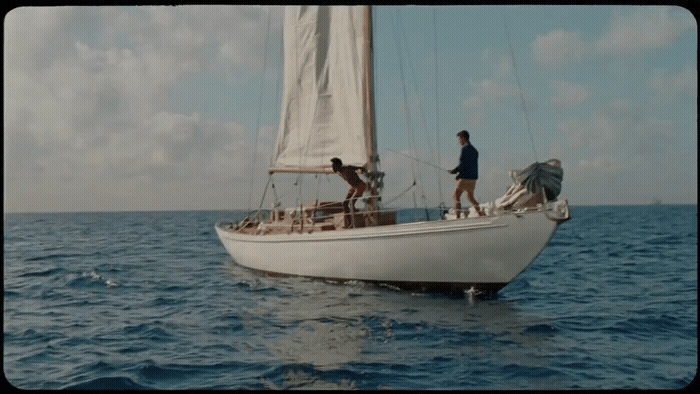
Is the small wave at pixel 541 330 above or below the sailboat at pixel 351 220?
below

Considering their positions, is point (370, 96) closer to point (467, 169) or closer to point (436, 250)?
point (467, 169)

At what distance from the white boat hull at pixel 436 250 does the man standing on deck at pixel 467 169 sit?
0.68m

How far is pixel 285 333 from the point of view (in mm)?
10734

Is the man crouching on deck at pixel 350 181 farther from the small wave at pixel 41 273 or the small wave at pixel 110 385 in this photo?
the small wave at pixel 41 273

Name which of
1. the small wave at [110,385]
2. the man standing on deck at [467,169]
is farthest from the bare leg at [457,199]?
the small wave at [110,385]

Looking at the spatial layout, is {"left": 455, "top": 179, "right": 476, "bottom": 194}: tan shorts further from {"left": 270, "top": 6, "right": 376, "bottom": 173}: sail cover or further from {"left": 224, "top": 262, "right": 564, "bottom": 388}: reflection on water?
{"left": 270, "top": 6, "right": 376, "bottom": 173}: sail cover

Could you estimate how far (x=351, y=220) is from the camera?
15797 mm

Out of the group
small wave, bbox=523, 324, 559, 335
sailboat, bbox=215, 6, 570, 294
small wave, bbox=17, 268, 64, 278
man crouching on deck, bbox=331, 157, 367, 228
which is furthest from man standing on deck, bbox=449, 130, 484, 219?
small wave, bbox=17, 268, 64, 278

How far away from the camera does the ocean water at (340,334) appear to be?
26.7 ft

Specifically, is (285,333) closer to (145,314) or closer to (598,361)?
(145,314)

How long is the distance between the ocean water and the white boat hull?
1.48 feet

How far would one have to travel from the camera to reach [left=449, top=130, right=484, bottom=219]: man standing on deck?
13.5 metres

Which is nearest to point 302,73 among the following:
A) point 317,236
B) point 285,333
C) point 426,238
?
point 317,236

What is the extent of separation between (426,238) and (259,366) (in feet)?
19.9
